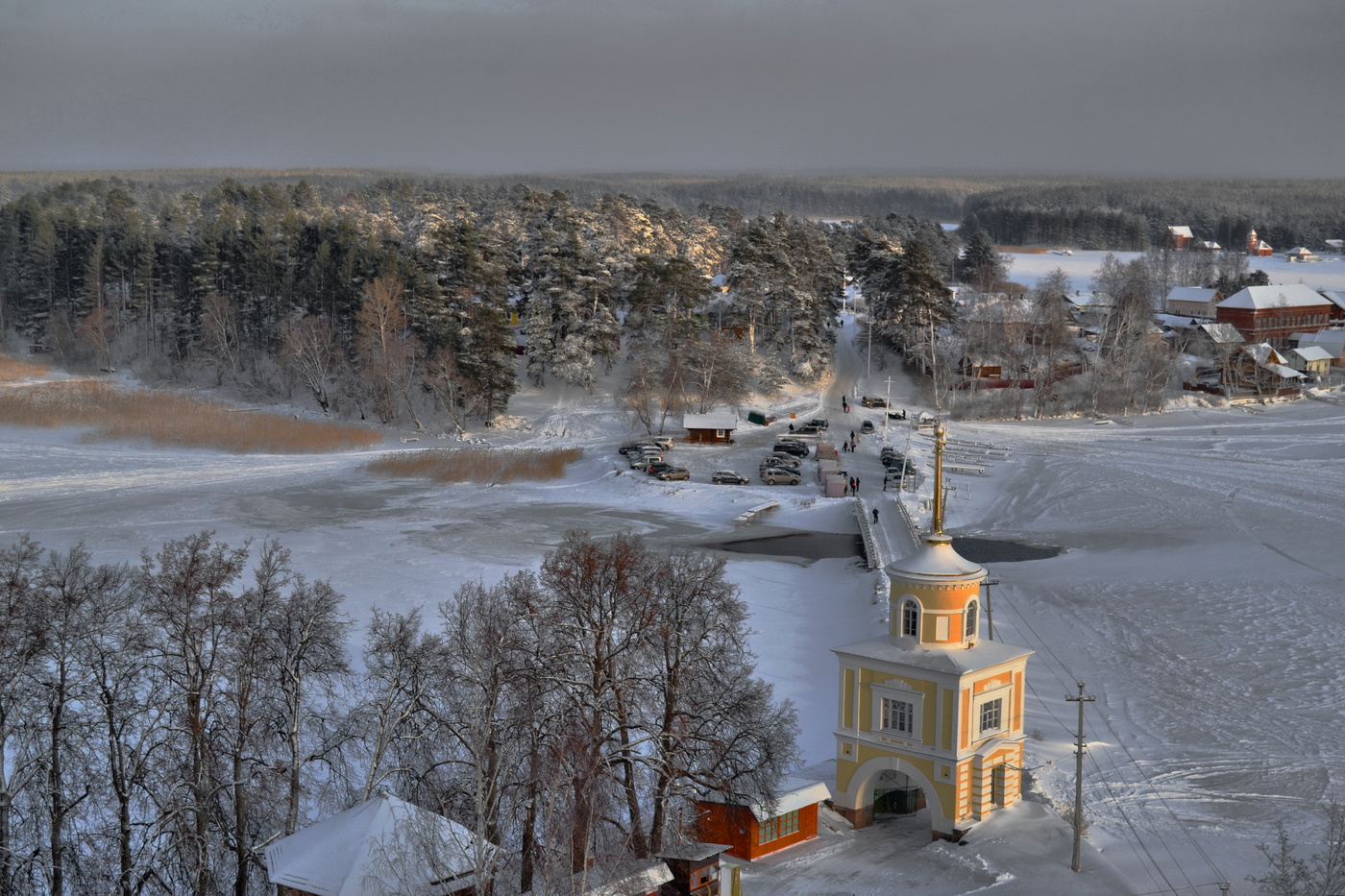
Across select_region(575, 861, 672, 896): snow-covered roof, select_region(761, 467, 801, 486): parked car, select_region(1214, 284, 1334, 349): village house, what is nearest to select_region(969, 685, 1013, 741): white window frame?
select_region(575, 861, 672, 896): snow-covered roof

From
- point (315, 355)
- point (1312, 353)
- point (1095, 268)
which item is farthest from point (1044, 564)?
point (1095, 268)

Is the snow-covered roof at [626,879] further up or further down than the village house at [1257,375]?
further up

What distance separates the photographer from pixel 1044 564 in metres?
45.1

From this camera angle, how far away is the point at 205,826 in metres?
18.7

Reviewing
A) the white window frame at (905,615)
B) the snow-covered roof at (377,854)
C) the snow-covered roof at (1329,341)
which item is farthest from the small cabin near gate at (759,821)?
the snow-covered roof at (1329,341)

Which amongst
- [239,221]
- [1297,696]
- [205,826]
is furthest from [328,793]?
[239,221]

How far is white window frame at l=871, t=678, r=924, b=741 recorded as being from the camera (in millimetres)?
23000

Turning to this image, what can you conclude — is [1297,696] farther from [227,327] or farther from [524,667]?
[227,327]

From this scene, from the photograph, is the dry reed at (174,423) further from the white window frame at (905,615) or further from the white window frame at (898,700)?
the white window frame at (898,700)

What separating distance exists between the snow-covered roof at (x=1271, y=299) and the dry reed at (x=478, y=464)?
2423 inches

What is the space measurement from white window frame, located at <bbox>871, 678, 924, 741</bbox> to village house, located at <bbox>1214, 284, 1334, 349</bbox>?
86001 mm

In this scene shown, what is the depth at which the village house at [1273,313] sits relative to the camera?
334ft

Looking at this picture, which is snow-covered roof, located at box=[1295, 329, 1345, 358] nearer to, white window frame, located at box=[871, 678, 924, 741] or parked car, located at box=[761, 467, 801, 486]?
parked car, located at box=[761, 467, 801, 486]

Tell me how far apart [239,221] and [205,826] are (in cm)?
8366
